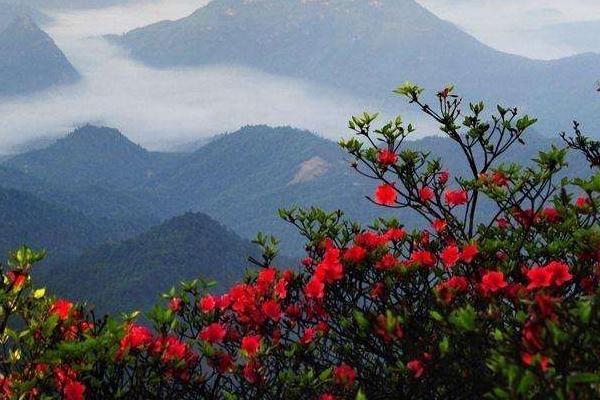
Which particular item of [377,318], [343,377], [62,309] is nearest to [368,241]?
[343,377]

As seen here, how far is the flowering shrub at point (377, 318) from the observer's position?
4.82 metres

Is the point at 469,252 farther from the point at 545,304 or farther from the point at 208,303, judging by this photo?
the point at 545,304

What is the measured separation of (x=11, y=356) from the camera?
599 centimetres

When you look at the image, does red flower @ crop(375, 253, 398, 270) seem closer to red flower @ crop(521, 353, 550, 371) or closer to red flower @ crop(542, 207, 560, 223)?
red flower @ crop(542, 207, 560, 223)

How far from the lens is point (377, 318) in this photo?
497cm

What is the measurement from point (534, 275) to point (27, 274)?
4.50 metres

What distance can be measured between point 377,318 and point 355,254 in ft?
6.45

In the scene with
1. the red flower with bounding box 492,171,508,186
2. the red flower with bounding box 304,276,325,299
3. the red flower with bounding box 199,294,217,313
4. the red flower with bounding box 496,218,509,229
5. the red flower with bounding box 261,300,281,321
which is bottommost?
the red flower with bounding box 199,294,217,313

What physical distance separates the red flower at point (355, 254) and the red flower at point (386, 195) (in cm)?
84

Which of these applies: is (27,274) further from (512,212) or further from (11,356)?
(512,212)

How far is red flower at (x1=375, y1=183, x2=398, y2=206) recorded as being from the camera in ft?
24.8

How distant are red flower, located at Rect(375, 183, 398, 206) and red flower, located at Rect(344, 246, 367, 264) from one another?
844 mm

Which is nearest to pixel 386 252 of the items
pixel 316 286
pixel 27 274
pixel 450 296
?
pixel 316 286

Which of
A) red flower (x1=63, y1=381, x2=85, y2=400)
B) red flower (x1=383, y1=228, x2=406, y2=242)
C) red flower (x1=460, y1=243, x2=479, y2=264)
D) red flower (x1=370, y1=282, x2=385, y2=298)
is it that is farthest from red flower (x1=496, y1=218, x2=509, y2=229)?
red flower (x1=63, y1=381, x2=85, y2=400)
